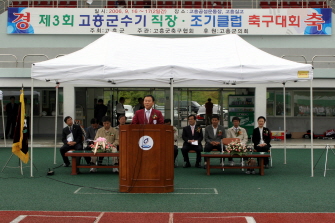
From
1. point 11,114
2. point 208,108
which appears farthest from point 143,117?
point 11,114

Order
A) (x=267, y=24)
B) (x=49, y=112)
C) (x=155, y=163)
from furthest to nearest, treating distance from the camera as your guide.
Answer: (x=49, y=112), (x=267, y=24), (x=155, y=163)

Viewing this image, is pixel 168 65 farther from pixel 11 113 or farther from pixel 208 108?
pixel 11 113

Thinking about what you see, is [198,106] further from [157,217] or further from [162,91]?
[157,217]

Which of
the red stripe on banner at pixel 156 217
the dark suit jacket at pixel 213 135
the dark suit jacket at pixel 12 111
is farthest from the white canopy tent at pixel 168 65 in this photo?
the dark suit jacket at pixel 12 111

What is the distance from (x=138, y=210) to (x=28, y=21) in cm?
1668

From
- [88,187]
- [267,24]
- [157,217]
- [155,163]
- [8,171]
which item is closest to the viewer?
[157,217]

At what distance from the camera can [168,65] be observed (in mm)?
10203

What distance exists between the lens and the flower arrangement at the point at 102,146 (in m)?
11.4

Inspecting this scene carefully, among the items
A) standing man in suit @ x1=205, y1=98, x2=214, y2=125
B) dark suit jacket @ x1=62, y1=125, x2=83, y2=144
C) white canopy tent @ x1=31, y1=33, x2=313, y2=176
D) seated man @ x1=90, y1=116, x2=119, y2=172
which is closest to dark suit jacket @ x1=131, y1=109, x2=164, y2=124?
white canopy tent @ x1=31, y1=33, x2=313, y2=176

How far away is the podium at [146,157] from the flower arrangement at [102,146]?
2.66 meters

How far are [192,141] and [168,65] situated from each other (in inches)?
133

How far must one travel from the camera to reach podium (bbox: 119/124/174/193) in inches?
343

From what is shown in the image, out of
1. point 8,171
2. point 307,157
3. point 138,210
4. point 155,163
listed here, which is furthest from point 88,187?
point 307,157

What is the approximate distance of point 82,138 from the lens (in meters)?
13.1
